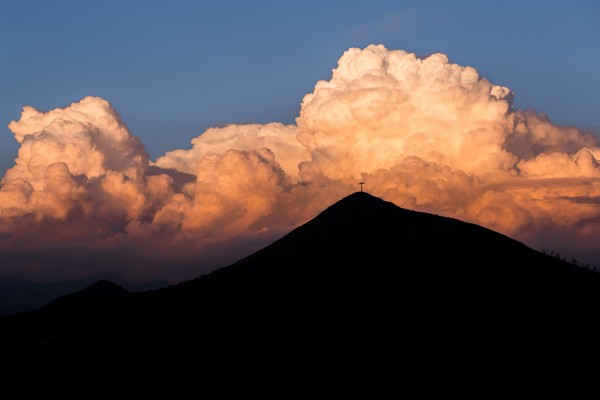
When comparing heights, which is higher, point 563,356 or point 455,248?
point 455,248

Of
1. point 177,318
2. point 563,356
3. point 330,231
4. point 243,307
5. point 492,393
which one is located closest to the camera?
point 492,393

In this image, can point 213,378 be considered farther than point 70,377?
Result: No

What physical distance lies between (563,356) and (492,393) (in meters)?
9.67

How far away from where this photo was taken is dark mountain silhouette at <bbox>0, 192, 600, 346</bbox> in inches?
3068

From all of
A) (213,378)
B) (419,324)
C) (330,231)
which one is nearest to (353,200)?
(330,231)

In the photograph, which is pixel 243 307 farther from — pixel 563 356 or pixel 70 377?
pixel 563 356

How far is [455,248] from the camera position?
97.1 metres

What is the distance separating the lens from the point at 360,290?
8650 centimetres

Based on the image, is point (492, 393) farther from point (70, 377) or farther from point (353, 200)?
point (353, 200)

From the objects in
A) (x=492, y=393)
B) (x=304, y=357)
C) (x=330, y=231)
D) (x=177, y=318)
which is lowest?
(x=492, y=393)

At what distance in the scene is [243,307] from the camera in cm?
8725

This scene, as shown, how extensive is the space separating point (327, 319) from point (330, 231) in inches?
938

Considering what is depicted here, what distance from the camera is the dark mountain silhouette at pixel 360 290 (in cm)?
7794

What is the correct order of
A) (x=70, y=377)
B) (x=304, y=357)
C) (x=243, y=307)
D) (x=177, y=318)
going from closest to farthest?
(x=304, y=357) → (x=70, y=377) → (x=243, y=307) → (x=177, y=318)
